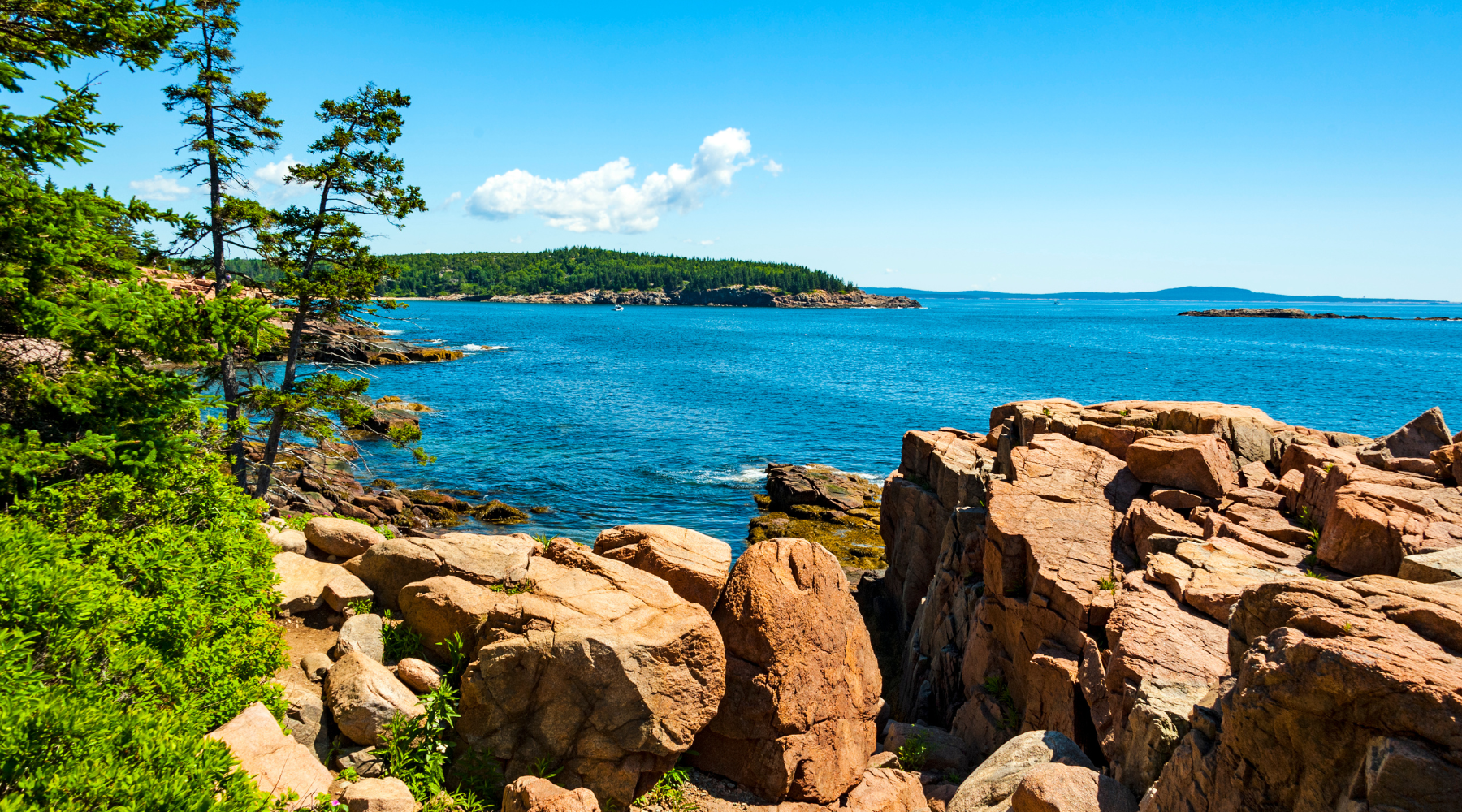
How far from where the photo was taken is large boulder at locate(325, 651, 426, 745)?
1044 centimetres

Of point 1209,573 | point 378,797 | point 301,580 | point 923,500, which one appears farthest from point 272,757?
point 923,500

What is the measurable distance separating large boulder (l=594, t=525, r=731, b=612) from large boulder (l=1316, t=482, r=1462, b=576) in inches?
442

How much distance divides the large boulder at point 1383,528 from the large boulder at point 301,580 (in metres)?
18.6

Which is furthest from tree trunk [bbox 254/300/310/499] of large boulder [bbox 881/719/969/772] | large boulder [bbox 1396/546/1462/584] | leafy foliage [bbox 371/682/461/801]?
large boulder [bbox 1396/546/1462/584]

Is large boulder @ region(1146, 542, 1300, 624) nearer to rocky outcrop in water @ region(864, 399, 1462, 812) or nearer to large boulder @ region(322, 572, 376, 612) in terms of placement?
rocky outcrop in water @ region(864, 399, 1462, 812)

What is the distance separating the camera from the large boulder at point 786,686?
12.0 m

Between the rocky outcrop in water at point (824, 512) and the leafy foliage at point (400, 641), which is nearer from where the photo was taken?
the leafy foliage at point (400, 641)

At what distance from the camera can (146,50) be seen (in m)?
13.0

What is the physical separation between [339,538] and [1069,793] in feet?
46.9

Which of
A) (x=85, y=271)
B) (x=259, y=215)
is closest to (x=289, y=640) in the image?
(x=85, y=271)

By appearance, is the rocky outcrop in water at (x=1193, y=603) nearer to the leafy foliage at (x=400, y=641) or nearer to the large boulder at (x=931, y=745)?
the large boulder at (x=931, y=745)

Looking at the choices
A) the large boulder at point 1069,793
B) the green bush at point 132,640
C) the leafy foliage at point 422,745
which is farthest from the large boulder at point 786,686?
the green bush at point 132,640

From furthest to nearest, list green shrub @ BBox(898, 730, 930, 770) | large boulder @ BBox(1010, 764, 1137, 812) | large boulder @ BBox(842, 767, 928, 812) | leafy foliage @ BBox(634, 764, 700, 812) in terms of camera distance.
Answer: green shrub @ BBox(898, 730, 930, 770) < large boulder @ BBox(842, 767, 928, 812) < leafy foliage @ BBox(634, 764, 700, 812) < large boulder @ BBox(1010, 764, 1137, 812)

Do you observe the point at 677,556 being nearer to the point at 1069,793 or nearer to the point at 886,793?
the point at 886,793
